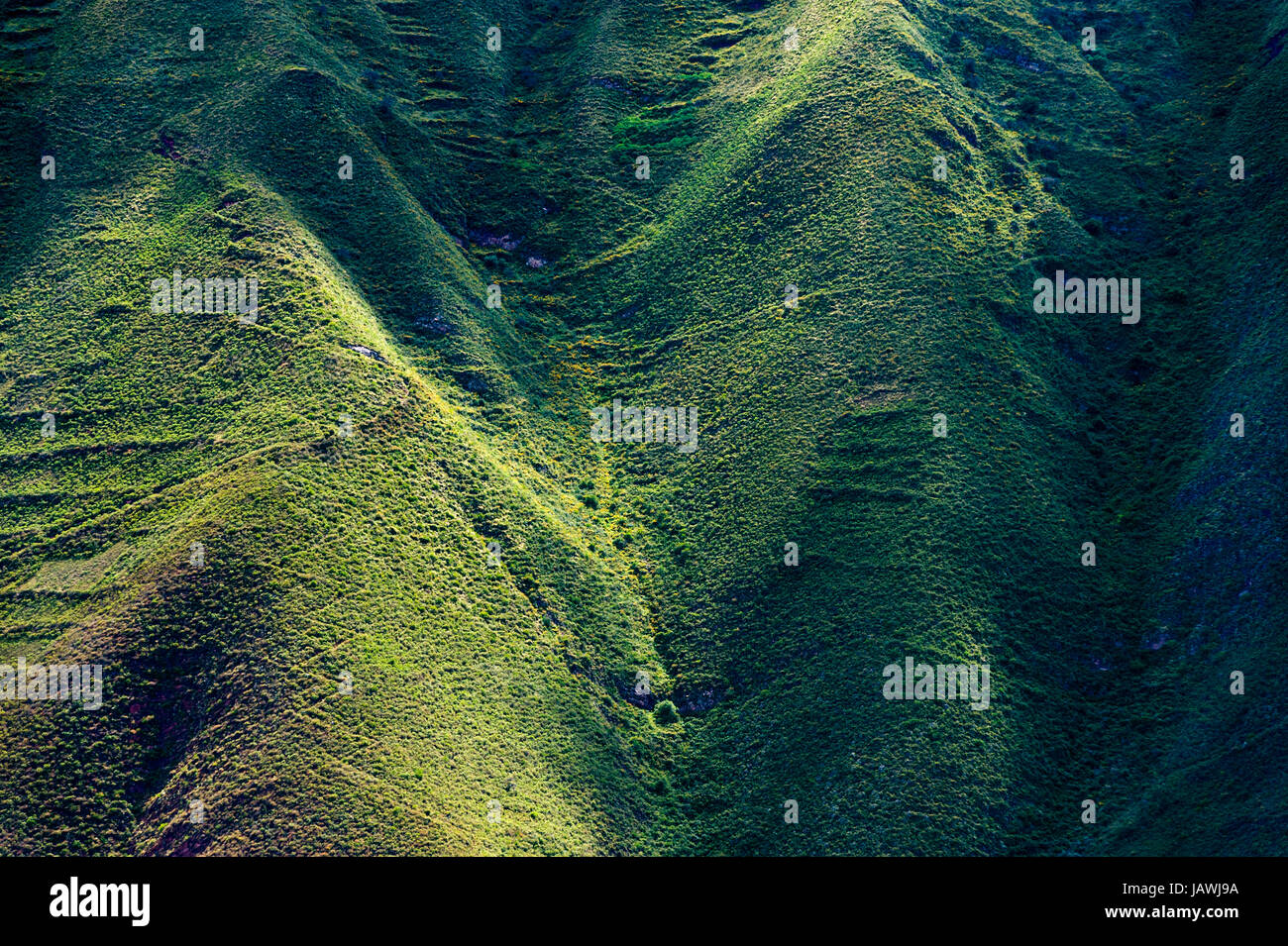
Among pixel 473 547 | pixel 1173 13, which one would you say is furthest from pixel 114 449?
pixel 1173 13

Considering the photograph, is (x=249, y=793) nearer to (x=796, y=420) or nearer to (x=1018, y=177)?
(x=796, y=420)

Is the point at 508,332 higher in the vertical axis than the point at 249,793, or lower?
higher

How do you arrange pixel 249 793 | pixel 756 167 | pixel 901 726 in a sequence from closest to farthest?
pixel 249 793
pixel 901 726
pixel 756 167

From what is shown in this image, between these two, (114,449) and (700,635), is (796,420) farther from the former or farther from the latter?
(114,449)

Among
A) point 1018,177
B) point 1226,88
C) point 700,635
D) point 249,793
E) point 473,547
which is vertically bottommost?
point 249,793

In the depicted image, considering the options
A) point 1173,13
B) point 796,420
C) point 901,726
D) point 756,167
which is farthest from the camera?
point 1173,13

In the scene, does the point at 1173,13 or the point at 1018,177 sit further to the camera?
the point at 1173,13
